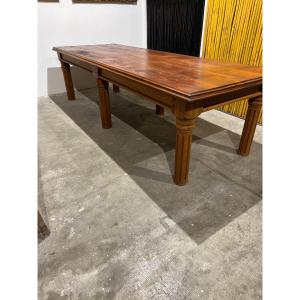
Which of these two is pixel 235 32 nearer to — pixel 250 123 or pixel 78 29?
pixel 250 123

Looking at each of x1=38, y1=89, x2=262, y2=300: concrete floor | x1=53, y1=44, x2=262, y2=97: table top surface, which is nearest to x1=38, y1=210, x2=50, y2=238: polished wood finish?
x1=38, y1=89, x2=262, y2=300: concrete floor

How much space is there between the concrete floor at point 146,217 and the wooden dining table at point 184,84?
0.82 feet

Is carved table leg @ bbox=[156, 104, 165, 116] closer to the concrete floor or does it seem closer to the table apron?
the concrete floor

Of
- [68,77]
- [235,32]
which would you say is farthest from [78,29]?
[235,32]

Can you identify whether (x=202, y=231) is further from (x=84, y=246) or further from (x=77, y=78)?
(x=77, y=78)

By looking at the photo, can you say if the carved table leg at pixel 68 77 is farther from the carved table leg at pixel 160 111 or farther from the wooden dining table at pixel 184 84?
the carved table leg at pixel 160 111

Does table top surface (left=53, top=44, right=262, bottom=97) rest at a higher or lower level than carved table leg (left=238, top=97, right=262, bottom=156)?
higher

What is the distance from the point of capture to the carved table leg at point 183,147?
1.43m

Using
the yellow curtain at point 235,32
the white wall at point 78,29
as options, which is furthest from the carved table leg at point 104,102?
the white wall at point 78,29

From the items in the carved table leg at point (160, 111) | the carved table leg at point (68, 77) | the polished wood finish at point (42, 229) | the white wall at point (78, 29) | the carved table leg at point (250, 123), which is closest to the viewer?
the polished wood finish at point (42, 229)

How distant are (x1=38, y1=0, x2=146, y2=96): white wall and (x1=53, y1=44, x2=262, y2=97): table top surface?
1291mm

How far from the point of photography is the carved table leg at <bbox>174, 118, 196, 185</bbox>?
1429 millimetres

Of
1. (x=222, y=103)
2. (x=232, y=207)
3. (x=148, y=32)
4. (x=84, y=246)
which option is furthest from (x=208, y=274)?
(x=148, y=32)

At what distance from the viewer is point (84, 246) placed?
4.10 feet
